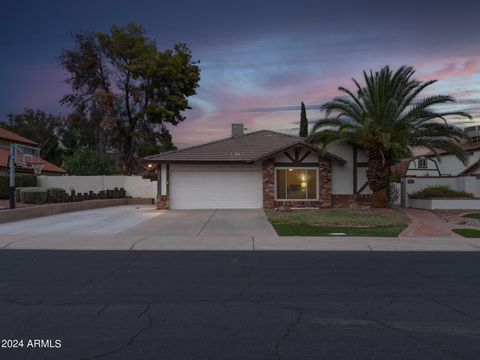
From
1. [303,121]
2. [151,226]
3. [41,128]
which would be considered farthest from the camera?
[41,128]

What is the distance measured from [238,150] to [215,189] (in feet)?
8.94

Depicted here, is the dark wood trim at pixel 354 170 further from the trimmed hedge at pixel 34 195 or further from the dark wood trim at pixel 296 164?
the trimmed hedge at pixel 34 195

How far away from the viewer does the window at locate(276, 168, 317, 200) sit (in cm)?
2564

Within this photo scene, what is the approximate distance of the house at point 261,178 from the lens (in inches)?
1001

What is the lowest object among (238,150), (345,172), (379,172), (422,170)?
(379,172)

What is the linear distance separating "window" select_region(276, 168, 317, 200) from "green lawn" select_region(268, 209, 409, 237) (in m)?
4.95

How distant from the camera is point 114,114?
3881 cm

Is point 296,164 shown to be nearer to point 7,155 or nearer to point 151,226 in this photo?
point 151,226

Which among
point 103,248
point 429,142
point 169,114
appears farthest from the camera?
point 169,114

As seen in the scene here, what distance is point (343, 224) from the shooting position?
17.2 metres
